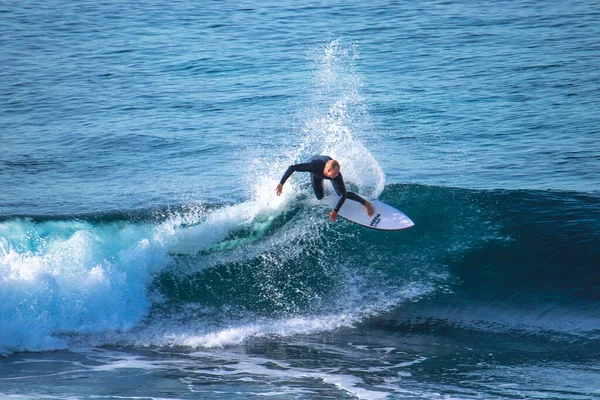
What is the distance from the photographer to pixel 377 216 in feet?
42.1

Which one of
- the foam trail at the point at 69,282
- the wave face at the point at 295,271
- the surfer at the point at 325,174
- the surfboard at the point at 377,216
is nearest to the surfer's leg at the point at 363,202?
the surfer at the point at 325,174

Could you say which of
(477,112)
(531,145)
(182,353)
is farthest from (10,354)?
(477,112)

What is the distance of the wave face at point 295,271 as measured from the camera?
11.6 meters

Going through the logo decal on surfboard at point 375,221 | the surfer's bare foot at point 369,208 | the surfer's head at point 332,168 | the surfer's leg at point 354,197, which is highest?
the surfer's head at point 332,168

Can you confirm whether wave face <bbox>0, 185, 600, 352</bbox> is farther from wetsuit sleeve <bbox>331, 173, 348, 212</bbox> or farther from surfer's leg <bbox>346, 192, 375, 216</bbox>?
wetsuit sleeve <bbox>331, 173, 348, 212</bbox>

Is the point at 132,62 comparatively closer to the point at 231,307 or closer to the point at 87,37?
the point at 87,37

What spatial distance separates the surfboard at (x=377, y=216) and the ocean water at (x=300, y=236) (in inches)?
29.9

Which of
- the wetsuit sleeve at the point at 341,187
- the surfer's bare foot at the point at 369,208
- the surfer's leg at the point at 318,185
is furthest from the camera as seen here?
the surfer's leg at the point at 318,185

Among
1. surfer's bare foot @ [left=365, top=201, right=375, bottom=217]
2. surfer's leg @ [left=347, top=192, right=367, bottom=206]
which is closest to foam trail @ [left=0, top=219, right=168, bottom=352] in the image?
surfer's leg @ [left=347, top=192, right=367, bottom=206]

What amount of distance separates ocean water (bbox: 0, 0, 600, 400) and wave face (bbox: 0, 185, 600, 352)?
0.12ft

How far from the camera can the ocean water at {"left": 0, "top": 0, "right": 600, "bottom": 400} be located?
33.9 feet

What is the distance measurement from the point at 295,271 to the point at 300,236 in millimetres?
859

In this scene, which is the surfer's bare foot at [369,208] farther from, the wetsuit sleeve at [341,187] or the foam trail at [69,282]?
the foam trail at [69,282]

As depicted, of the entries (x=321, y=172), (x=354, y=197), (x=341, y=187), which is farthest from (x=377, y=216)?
(x=321, y=172)
